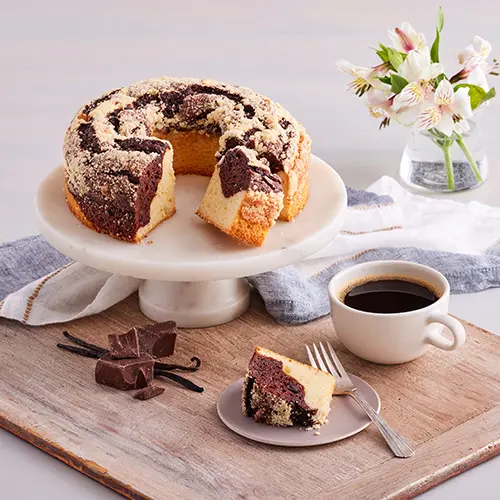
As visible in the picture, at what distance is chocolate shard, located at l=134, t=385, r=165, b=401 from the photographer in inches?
114

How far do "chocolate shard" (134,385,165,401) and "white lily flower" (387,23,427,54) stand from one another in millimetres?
1741

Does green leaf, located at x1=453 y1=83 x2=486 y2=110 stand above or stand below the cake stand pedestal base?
above

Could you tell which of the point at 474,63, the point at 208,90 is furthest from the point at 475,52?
the point at 208,90

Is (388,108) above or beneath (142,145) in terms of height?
beneath

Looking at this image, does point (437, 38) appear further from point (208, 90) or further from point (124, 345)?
point (124, 345)

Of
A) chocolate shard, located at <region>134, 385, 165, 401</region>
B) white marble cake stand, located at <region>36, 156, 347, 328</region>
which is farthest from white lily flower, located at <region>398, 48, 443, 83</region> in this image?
chocolate shard, located at <region>134, 385, 165, 401</region>

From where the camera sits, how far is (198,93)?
141 inches

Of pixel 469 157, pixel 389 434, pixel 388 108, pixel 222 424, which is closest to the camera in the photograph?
pixel 389 434

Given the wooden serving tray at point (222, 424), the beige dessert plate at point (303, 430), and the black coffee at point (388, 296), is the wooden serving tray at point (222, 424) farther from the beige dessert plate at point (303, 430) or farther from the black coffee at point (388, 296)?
the black coffee at point (388, 296)

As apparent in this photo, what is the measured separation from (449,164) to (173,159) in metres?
1.24

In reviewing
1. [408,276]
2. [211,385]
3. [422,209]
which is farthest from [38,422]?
[422,209]

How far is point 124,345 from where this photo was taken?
9.75 ft

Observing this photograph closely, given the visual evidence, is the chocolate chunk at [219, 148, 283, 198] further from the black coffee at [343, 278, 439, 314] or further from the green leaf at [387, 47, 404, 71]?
the green leaf at [387, 47, 404, 71]

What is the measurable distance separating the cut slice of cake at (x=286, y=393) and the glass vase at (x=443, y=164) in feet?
5.70
